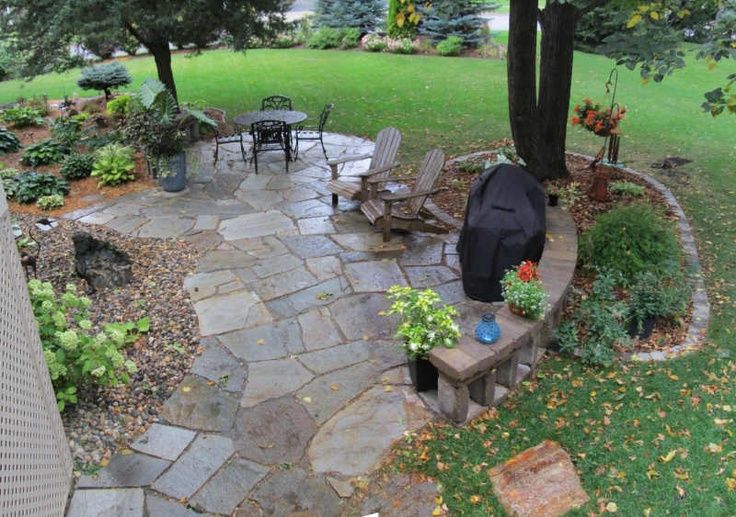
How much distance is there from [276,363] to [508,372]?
1.56m

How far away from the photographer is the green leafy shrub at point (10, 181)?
271 inches

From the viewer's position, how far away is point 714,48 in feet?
12.7

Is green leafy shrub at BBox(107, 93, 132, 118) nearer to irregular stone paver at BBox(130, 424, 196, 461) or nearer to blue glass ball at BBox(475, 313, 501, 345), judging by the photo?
irregular stone paver at BBox(130, 424, 196, 461)

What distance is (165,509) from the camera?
115 inches

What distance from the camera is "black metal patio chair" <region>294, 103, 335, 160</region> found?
805 cm

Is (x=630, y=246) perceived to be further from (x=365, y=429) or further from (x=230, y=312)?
(x=230, y=312)

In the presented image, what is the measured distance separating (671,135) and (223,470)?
9133 millimetres

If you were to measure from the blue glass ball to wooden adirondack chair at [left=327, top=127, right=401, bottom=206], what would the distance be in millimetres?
2830

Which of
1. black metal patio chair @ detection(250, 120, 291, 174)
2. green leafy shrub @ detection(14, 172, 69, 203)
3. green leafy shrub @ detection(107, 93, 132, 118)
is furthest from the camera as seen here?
green leafy shrub @ detection(107, 93, 132, 118)

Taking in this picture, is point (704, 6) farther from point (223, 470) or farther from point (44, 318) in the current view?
point (44, 318)

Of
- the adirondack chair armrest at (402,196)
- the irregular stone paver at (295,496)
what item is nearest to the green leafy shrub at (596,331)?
the adirondack chair armrest at (402,196)

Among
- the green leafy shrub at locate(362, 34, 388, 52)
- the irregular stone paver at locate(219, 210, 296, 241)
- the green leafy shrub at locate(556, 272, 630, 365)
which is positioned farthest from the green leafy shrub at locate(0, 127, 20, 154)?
the green leafy shrub at locate(362, 34, 388, 52)

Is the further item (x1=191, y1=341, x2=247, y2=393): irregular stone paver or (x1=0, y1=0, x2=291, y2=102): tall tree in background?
(x1=0, y1=0, x2=291, y2=102): tall tree in background

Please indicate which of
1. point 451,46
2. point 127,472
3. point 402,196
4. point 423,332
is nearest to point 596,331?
point 423,332
